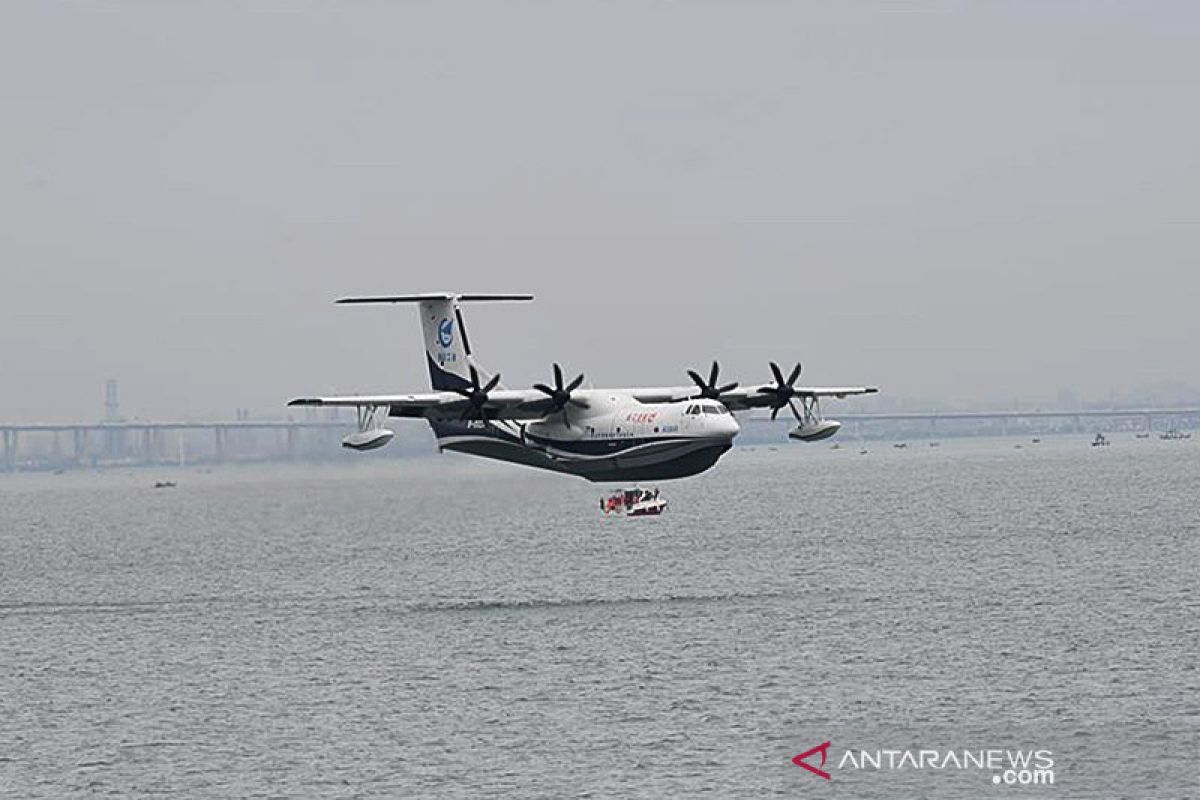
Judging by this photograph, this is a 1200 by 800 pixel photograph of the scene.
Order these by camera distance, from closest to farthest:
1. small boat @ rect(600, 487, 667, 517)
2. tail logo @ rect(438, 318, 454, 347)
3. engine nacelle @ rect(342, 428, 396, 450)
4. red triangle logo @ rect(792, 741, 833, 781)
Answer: red triangle logo @ rect(792, 741, 833, 781), engine nacelle @ rect(342, 428, 396, 450), tail logo @ rect(438, 318, 454, 347), small boat @ rect(600, 487, 667, 517)

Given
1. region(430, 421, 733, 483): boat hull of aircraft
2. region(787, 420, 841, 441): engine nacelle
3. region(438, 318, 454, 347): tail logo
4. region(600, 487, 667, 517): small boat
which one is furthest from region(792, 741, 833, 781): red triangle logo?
region(600, 487, 667, 517): small boat

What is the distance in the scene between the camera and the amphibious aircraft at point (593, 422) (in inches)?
3401

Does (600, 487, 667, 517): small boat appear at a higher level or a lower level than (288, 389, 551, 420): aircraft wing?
lower

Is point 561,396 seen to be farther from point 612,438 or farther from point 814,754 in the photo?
point 814,754

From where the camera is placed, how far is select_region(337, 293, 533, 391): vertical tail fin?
338 feet

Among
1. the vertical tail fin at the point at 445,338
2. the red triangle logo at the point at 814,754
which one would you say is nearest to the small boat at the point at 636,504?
the vertical tail fin at the point at 445,338

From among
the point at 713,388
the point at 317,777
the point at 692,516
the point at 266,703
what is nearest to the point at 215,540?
the point at 692,516

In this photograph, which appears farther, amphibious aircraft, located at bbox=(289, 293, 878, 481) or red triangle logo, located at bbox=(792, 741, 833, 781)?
amphibious aircraft, located at bbox=(289, 293, 878, 481)

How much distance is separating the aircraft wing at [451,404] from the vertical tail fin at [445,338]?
36.6ft

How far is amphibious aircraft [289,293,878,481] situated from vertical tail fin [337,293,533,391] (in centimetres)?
492

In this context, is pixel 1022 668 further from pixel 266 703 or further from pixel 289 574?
pixel 289 574

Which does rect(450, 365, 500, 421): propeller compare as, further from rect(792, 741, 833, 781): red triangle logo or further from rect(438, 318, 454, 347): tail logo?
rect(792, 741, 833, 781): red triangle logo

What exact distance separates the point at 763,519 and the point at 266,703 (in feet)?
378

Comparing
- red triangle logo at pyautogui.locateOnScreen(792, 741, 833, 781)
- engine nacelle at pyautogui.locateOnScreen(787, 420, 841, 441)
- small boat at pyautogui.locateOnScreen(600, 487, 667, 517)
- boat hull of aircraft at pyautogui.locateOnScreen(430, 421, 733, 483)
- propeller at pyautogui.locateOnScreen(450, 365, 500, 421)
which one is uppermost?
propeller at pyautogui.locateOnScreen(450, 365, 500, 421)
